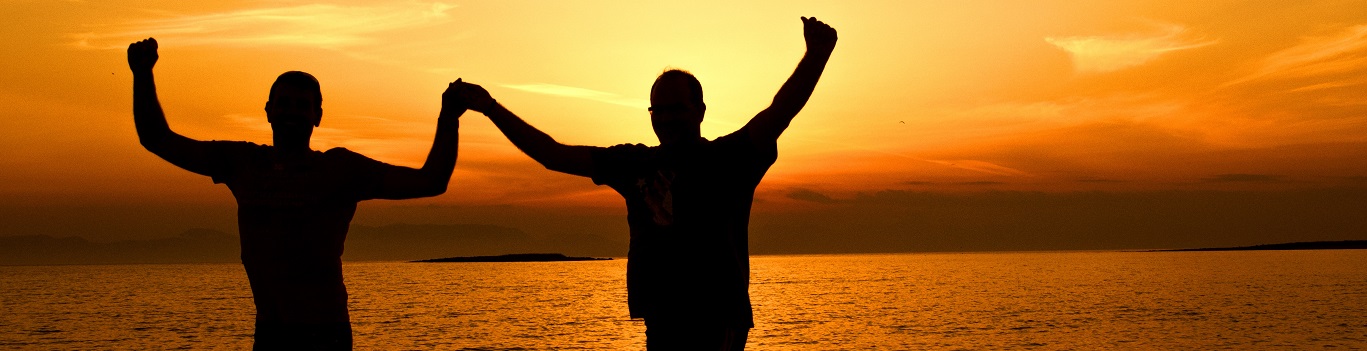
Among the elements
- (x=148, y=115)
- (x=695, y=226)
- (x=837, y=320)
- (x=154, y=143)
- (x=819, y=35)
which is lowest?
(x=837, y=320)

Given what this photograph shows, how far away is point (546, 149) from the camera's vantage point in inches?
165

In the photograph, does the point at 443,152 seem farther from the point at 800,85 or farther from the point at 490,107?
the point at 800,85

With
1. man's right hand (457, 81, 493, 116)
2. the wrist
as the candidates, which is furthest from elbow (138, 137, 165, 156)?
the wrist

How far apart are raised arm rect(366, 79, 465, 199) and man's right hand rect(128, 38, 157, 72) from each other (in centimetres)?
118

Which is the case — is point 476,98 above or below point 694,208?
above

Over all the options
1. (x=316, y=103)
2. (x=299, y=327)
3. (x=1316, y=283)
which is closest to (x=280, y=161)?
(x=316, y=103)

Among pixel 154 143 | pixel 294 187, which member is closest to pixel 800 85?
pixel 294 187

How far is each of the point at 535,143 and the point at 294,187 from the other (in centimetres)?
108

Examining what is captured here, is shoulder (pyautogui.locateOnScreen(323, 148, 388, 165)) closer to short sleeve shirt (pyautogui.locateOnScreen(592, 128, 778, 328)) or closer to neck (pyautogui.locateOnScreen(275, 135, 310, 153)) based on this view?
neck (pyautogui.locateOnScreen(275, 135, 310, 153))

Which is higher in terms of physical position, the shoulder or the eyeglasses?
the eyeglasses

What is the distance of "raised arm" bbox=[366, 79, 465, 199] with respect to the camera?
4469mm

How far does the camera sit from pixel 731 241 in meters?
3.97

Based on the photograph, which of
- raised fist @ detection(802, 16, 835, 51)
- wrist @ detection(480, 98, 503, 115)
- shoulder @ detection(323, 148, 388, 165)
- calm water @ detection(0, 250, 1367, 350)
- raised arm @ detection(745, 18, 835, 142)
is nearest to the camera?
raised arm @ detection(745, 18, 835, 142)

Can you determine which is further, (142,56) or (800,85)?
(142,56)
